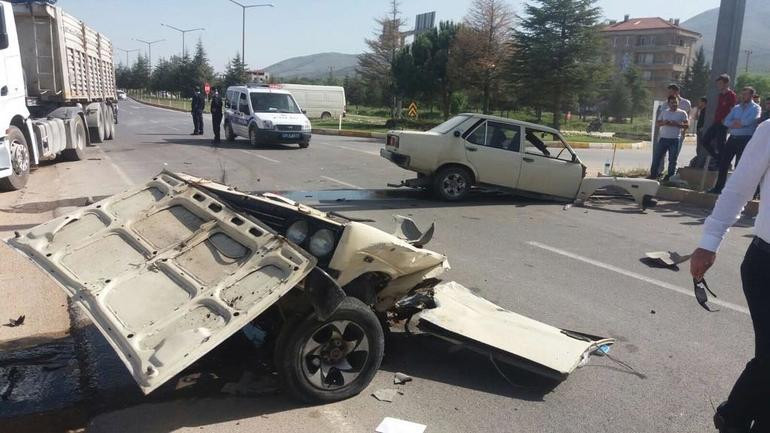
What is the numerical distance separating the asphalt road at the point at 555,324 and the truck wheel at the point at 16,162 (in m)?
4.35

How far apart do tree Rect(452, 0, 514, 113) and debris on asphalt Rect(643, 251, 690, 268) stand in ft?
98.9

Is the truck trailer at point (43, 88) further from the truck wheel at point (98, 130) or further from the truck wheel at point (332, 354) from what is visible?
the truck wheel at point (332, 354)

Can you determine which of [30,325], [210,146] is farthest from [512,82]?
[30,325]

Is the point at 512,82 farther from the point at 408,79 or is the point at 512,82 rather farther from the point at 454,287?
the point at 454,287

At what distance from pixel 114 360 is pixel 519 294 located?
359 centimetres

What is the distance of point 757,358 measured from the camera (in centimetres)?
281

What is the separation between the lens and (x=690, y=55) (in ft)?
363

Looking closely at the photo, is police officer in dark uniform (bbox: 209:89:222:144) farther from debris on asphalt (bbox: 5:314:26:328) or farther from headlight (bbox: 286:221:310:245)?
headlight (bbox: 286:221:310:245)

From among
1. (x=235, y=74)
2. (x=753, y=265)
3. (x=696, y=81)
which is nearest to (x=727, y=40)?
(x=753, y=265)

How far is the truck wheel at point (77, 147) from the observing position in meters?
14.8

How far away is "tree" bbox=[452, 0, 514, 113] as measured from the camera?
36.0 meters

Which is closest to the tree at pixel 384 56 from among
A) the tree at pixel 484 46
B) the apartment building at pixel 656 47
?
the tree at pixel 484 46

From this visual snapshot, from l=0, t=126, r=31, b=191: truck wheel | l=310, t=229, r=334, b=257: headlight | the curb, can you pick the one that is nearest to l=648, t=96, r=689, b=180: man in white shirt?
the curb

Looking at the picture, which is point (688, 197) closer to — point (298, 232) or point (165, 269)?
point (298, 232)
